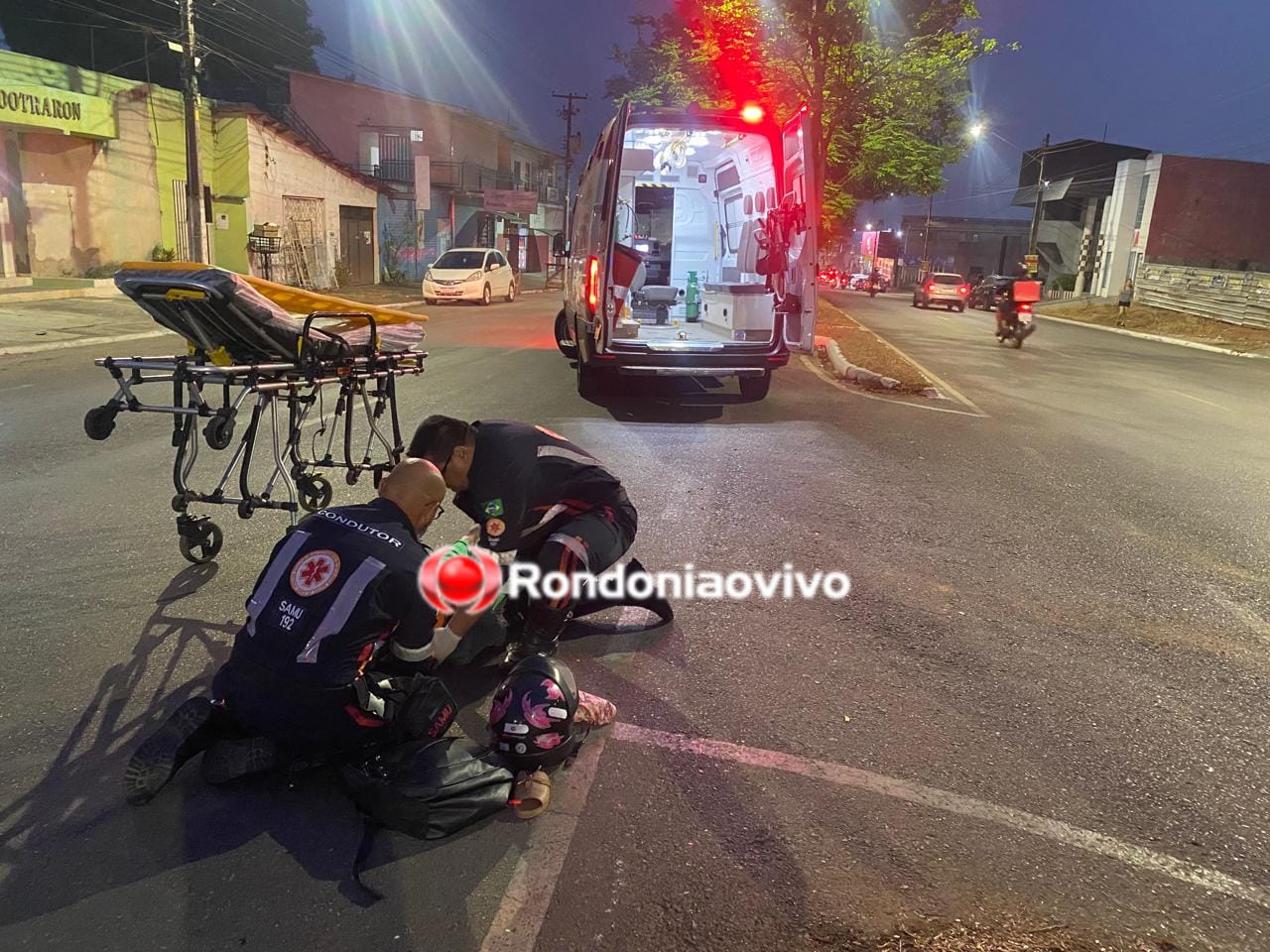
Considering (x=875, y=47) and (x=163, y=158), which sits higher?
(x=875, y=47)

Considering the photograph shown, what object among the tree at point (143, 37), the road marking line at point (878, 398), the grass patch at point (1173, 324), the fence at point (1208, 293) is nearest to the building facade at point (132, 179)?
the tree at point (143, 37)

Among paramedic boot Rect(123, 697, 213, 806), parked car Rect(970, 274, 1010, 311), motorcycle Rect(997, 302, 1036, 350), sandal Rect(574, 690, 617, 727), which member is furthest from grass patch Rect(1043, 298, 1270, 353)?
paramedic boot Rect(123, 697, 213, 806)

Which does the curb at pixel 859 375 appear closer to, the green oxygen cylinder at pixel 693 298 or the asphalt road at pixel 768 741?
Result: the green oxygen cylinder at pixel 693 298

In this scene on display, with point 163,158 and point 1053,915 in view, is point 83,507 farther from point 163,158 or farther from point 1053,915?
point 163,158

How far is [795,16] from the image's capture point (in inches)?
701

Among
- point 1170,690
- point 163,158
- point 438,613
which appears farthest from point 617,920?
point 163,158

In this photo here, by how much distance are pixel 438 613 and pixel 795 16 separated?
18.2 metres

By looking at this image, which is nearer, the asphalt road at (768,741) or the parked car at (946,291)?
the asphalt road at (768,741)

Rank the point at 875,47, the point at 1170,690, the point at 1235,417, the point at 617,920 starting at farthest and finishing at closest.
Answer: the point at 875,47
the point at 1235,417
the point at 1170,690
the point at 617,920

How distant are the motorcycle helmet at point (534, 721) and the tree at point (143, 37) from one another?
111 feet

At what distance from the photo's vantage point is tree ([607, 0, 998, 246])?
1853 centimetres

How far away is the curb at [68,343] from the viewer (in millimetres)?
12122

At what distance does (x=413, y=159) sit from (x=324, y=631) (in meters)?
40.2

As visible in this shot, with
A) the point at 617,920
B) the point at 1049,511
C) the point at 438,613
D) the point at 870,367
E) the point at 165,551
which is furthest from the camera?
the point at 870,367
